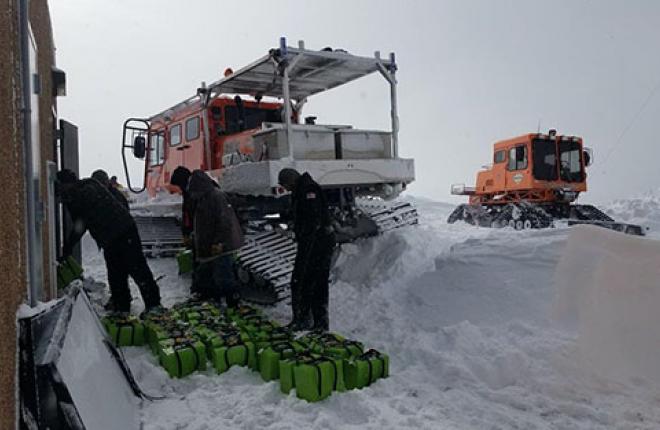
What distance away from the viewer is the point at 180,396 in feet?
13.0

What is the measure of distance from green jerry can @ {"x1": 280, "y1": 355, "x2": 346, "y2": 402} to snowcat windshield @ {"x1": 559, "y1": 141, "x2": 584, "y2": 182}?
14.5 m

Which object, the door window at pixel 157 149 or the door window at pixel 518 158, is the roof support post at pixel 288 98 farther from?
the door window at pixel 518 158

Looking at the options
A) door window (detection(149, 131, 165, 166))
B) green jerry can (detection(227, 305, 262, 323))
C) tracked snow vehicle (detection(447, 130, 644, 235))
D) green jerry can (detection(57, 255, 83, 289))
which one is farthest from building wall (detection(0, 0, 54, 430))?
tracked snow vehicle (detection(447, 130, 644, 235))

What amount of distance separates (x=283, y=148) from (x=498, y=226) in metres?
11.9

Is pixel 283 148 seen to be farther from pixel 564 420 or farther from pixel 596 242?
pixel 564 420

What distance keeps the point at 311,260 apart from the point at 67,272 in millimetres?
3178

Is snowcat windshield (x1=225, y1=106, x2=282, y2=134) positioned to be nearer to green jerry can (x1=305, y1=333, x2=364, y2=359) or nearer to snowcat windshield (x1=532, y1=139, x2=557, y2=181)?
green jerry can (x1=305, y1=333, x2=364, y2=359)

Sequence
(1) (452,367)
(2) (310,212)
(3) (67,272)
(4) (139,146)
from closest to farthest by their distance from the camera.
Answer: (1) (452,367) < (2) (310,212) < (3) (67,272) < (4) (139,146)

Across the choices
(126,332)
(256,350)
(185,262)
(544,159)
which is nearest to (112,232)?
(126,332)

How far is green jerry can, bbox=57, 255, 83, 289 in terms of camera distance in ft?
21.4

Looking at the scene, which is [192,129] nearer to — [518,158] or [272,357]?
[272,357]

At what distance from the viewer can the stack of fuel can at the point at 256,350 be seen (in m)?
3.83

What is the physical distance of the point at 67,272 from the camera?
6676mm

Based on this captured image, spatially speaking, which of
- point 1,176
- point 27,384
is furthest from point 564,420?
point 1,176
